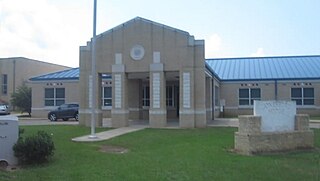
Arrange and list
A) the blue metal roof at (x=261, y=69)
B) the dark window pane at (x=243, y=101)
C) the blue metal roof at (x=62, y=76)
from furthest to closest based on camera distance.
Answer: the dark window pane at (x=243, y=101)
the blue metal roof at (x=261, y=69)
the blue metal roof at (x=62, y=76)

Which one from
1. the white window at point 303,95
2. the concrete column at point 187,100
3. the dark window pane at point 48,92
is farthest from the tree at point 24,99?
the white window at point 303,95

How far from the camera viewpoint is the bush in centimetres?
1115

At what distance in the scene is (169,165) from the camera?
1080cm

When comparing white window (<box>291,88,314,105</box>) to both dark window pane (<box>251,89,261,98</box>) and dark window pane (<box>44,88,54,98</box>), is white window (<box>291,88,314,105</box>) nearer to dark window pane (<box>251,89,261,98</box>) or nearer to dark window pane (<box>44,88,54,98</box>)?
dark window pane (<box>251,89,261,98</box>)

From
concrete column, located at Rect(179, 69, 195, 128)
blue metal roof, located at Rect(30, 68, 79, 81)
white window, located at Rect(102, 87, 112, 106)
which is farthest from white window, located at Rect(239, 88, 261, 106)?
concrete column, located at Rect(179, 69, 195, 128)

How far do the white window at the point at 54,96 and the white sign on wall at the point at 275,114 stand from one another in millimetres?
27876

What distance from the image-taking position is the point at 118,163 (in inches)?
439

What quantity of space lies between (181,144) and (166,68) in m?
10.1

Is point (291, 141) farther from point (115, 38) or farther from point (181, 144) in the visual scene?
point (115, 38)

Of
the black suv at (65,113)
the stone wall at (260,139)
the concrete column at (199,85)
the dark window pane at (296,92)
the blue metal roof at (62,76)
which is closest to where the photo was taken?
the stone wall at (260,139)

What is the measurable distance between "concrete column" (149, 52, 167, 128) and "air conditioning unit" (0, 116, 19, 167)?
14.3 metres

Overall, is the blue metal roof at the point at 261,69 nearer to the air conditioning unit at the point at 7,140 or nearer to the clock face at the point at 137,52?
the clock face at the point at 137,52

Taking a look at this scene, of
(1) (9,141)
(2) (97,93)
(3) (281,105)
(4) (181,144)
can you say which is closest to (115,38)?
(2) (97,93)

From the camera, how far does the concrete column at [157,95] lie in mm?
25156
